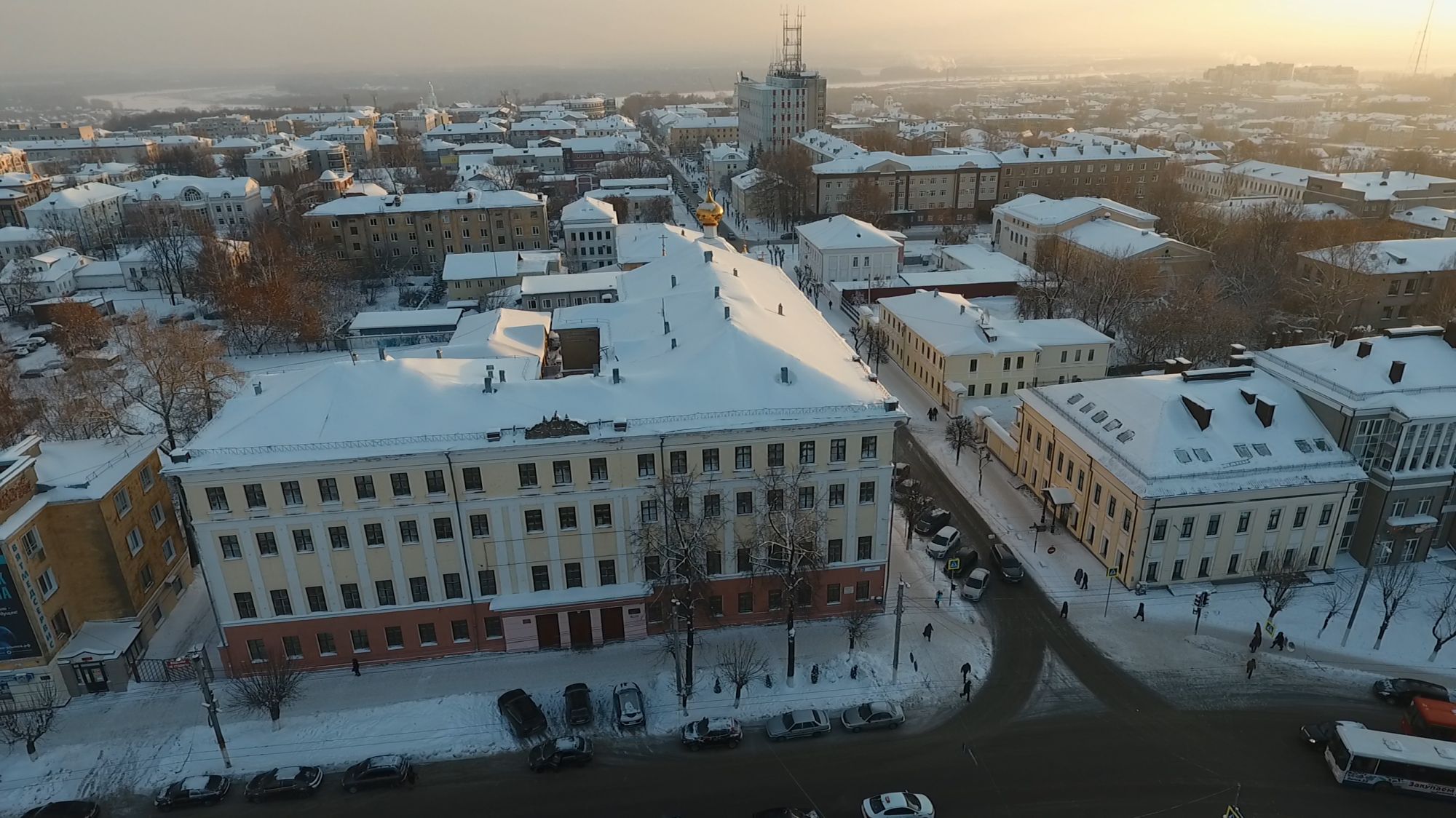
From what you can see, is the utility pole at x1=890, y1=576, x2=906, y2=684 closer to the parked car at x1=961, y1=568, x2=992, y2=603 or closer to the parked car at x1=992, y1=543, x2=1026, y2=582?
the parked car at x1=961, y1=568, x2=992, y2=603

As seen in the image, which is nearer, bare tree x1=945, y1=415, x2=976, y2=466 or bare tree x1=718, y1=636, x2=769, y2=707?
bare tree x1=718, y1=636, x2=769, y2=707

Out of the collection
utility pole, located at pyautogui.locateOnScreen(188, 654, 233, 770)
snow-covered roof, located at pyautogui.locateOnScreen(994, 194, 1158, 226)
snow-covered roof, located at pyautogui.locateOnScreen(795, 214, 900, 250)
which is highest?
snow-covered roof, located at pyautogui.locateOnScreen(994, 194, 1158, 226)

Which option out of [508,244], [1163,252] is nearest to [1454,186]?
[1163,252]

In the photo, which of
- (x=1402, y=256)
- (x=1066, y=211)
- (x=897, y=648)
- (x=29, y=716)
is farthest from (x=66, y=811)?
(x=1066, y=211)

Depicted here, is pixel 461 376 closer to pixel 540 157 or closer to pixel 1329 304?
pixel 1329 304

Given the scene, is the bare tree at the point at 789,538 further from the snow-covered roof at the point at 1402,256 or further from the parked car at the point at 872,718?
the snow-covered roof at the point at 1402,256

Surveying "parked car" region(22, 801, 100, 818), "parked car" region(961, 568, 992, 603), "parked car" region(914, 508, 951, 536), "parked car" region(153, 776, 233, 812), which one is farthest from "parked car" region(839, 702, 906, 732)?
"parked car" region(22, 801, 100, 818)
